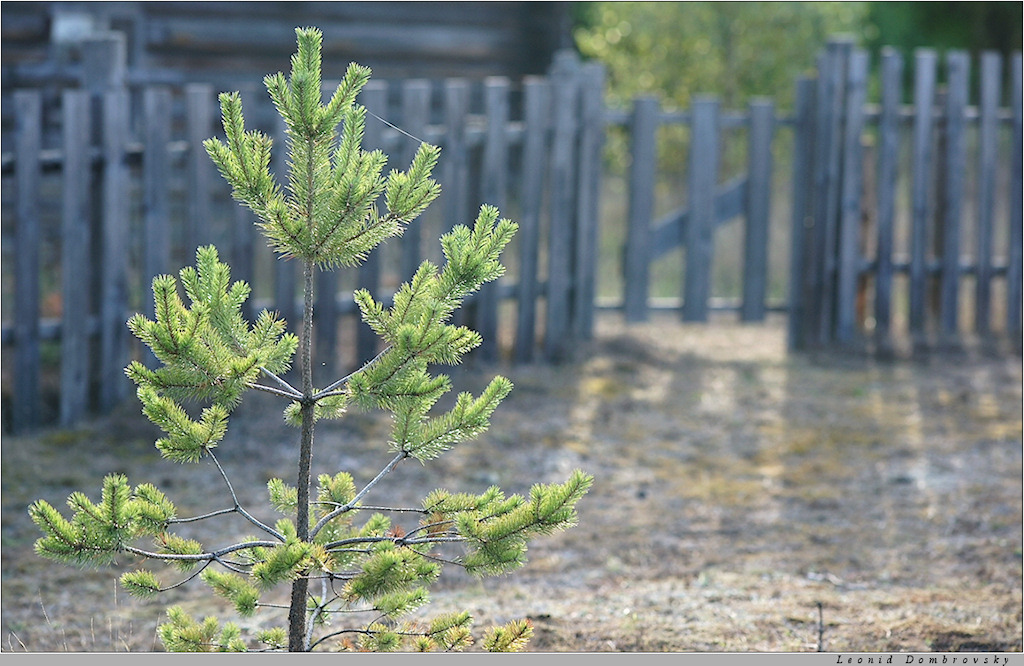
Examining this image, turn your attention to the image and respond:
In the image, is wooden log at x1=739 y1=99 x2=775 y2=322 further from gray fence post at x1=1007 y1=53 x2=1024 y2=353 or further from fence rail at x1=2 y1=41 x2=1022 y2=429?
gray fence post at x1=1007 y1=53 x2=1024 y2=353

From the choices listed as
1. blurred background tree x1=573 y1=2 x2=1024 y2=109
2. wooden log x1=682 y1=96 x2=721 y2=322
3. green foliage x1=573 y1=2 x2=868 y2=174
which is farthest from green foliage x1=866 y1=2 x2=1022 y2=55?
wooden log x1=682 y1=96 x2=721 y2=322

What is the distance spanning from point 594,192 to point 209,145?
16.7 ft

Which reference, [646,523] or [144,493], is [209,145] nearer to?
[144,493]

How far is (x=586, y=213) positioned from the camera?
7133 mm

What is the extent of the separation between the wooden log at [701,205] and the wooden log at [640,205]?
10.8 inches

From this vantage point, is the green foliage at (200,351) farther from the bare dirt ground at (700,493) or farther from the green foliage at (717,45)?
the green foliage at (717,45)

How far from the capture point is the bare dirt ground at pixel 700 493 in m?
3.49

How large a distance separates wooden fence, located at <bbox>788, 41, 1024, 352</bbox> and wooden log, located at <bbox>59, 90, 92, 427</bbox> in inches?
177

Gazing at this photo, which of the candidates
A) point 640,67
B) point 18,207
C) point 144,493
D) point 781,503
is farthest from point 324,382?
point 640,67

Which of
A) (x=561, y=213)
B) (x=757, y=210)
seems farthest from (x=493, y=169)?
(x=757, y=210)

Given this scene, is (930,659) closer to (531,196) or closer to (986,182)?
(531,196)

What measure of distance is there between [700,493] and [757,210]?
10.1 feet

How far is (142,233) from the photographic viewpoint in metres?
5.67

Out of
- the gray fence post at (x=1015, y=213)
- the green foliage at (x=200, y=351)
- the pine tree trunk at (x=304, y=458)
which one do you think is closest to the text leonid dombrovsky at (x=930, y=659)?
the pine tree trunk at (x=304, y=458)
